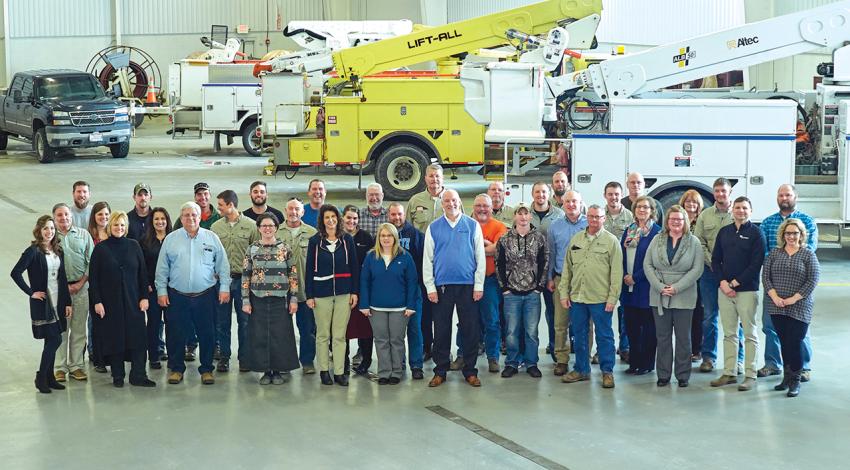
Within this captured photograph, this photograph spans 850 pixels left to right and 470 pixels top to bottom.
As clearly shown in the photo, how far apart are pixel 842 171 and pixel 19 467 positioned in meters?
10.8

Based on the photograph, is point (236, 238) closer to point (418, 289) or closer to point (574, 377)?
point (418, 289)

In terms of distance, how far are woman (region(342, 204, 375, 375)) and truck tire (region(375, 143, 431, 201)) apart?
34.9 feet

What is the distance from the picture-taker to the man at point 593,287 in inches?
383

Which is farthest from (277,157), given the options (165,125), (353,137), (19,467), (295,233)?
(165,125)

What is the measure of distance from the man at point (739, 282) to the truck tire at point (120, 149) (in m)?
22.6

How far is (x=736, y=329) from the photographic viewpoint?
32.3 feet

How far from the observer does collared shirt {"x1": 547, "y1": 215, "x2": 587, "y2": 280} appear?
10.2 m

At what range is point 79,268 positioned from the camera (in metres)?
9.97

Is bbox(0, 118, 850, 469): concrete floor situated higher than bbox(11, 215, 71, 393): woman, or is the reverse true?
bbox(11, 215, 71, 393): woman

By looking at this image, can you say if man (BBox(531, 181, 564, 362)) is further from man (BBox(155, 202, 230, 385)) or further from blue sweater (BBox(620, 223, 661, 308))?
man (BBox(155, 202, 230, 385))

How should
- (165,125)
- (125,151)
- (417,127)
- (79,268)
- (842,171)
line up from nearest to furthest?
(79,268)
(842,171)
(417,127)
(125,151)
(165,125)

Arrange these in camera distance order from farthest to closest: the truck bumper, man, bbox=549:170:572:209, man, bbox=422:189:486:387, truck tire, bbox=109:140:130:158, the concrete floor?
truck tire, bbox=109:140:130:158 → the truck bumper → man, bbox=549:170:572:209 → man, bbox=422:189:486:387 → the concrete floor

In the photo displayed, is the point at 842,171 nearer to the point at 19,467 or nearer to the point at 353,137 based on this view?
the point at 353,137

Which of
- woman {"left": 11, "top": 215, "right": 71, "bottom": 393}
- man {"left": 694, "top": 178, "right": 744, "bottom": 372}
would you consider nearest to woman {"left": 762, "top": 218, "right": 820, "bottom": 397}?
man {"left": 694, "top": 178, "right": 744, "bottom": 372}
